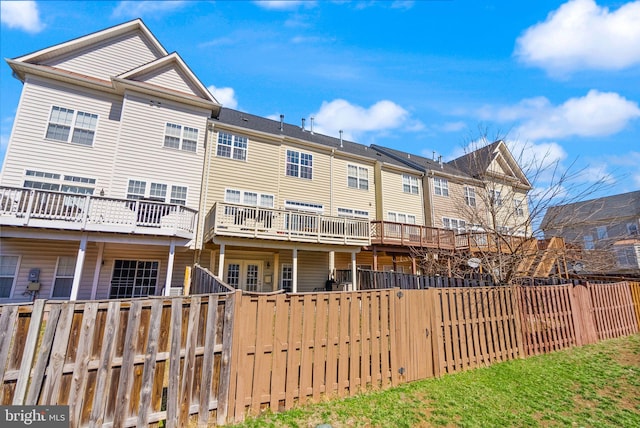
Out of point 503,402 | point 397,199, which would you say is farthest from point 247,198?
point 503,402

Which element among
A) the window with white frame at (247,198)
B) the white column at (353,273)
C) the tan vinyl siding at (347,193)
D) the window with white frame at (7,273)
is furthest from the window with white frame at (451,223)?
the window with white frame at (7,273)

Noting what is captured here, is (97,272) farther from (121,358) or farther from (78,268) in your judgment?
(121,358)

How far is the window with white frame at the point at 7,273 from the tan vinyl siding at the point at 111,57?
8.07 meters

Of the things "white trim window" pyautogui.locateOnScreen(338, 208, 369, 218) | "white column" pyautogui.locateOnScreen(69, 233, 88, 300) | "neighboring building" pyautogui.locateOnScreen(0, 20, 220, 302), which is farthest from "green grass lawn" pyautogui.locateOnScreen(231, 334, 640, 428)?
"white trim window" pyautogui.locateOnScreen(338, 208, 369, 218)

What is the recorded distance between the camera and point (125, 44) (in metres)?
13.0

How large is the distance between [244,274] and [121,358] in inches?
421

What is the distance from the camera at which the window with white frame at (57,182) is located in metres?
10.4

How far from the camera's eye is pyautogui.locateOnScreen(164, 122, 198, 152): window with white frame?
12.6m

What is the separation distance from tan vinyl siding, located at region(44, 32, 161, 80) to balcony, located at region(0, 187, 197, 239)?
6389 mm

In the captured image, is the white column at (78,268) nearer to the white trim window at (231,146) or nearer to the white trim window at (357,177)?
the white trim window at (231,146)

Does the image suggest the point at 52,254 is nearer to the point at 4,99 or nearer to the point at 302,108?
the point at 4,99

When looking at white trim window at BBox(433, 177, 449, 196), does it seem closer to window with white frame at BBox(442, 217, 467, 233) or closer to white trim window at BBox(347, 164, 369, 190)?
window with white frame at BBox(442, 217, 467, 233)

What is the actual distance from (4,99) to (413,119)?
18.4 meters

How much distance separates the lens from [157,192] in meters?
12.0
